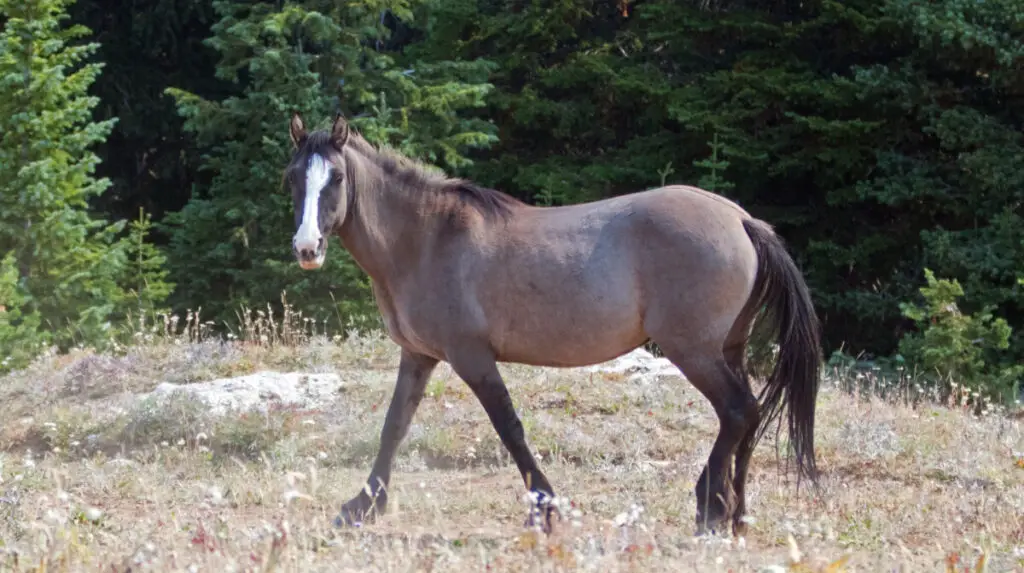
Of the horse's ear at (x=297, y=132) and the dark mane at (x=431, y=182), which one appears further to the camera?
the dark mane at (x=431, y=182)

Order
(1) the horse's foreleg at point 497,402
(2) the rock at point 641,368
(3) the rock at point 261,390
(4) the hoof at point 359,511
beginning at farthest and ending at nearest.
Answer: (2) the rock at point 641,368, (3) the rock at point 261,390, (4) the hoof at point 359,511, (1) the horse's foreleg at point 497,402

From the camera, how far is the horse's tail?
603cm

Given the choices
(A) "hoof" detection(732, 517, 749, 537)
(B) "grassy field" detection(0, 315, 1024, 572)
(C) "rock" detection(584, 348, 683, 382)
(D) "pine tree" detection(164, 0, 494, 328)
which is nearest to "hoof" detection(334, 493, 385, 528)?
(B) "grassy field" detection(0, 315, 1024, 572)

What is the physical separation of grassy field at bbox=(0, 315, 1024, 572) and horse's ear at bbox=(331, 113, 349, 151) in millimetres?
1711

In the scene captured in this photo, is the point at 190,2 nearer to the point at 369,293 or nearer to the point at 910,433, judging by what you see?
the point at 369,293

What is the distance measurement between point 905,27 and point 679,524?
10.4 metres

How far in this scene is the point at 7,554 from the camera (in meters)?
4.25

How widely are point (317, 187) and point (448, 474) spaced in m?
2.76

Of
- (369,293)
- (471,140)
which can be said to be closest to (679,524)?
(369,293)

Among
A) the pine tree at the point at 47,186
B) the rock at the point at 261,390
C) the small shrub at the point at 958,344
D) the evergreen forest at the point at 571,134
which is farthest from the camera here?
the evergreen forest at the point at 571,134

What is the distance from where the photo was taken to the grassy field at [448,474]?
4355 mm

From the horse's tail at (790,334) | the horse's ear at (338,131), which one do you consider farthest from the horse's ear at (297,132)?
the horse's tail at (790,334)

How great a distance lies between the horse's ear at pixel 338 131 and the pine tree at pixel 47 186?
308 inches

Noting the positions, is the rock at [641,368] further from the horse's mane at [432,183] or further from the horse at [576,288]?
the horse's mane at [432,183]
